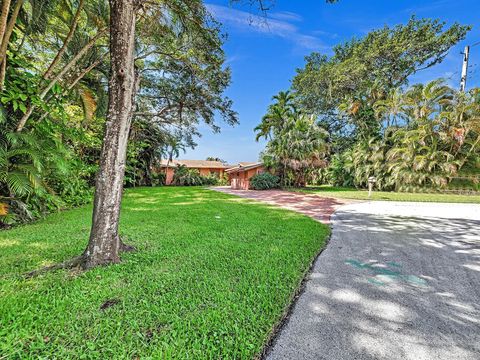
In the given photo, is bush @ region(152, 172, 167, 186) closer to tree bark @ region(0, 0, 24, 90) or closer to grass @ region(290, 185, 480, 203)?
grass @ region(290, 185, 480, 203)

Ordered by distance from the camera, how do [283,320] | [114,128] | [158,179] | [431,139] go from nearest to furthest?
[283,320] < [114,128] < [431,139] < [158,179]

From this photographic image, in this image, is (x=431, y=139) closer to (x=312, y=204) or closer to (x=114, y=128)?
(x=312, y=204)

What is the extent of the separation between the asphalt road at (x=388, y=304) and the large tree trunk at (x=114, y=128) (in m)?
2.66

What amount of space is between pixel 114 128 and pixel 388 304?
4049 millimetres

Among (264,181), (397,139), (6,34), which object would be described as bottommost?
(264,181)

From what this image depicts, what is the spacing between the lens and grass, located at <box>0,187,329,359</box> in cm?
176

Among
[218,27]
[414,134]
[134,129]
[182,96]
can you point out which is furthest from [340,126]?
[218,27]

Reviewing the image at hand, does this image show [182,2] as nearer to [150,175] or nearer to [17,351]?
[17,351]

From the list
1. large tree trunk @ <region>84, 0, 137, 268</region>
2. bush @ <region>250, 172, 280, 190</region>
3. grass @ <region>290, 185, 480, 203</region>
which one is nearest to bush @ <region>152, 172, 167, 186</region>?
bush @ <region>250, 172, 280, 190</region>

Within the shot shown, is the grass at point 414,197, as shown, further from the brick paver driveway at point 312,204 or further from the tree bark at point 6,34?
the tree bark at point 6,34

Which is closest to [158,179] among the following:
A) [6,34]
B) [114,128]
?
[6,34]

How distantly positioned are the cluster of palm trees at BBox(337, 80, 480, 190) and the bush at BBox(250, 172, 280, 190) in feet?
30.5

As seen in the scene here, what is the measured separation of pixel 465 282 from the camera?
3.12 meters

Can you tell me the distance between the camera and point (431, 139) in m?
17.8
